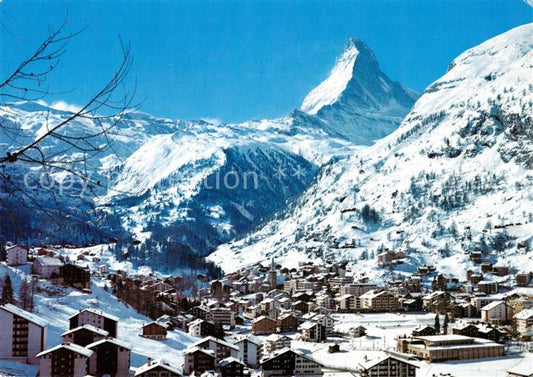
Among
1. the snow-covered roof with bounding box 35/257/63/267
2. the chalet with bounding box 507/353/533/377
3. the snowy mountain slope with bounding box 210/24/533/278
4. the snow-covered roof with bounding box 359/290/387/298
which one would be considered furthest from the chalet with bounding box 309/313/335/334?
the snowy mountain slope with bounding box 210/24/533/278

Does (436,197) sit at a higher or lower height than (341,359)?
higher

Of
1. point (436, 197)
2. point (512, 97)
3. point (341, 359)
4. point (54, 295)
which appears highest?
point (512, 97)

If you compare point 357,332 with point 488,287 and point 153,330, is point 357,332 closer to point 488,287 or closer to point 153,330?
point 153,330

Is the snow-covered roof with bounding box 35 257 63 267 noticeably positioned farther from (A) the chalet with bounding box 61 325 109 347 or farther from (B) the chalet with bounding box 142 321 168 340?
(A) the chalet with bounding box 61 325 109 347

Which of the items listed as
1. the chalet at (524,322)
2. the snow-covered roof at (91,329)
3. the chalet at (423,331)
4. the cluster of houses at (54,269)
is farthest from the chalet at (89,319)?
the chalet at (524,322)

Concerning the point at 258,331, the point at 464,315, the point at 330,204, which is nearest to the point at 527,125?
the point at 330,204

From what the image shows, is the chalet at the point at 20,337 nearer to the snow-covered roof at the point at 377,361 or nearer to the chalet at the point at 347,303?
the snow-covered roof at the point at 377,361

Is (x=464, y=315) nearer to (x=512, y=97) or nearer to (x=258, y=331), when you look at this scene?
(x=258, y=331)

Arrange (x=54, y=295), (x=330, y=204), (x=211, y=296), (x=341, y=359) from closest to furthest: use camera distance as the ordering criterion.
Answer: (x=341, y=359), (x=54, y=295), (x=211, y=296), (x=330, y=204)
